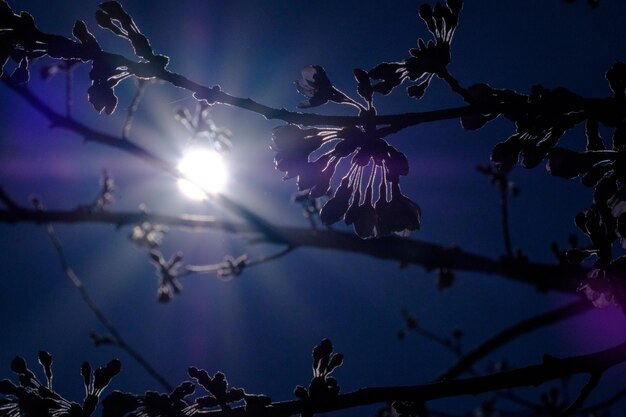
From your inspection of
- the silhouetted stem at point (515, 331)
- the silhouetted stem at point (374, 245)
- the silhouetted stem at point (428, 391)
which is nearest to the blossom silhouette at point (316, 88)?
the silhouetted stem at point (428, 391)

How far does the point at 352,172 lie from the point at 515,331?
17.8ft

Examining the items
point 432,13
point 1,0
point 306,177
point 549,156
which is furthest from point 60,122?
point 549,156

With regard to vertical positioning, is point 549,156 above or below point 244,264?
below

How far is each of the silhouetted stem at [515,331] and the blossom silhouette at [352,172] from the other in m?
5.09

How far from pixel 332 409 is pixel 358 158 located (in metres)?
0.96

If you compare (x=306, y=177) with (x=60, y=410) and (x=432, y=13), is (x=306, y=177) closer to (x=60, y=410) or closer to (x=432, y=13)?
(x=432, y=13)

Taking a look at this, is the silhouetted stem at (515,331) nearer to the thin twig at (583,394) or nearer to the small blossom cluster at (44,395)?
the thin twig at (583,394)

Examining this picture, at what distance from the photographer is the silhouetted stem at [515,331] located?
6.54 m

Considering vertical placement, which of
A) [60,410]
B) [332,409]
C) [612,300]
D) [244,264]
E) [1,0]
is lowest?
[60,410]

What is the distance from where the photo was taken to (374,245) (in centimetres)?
641

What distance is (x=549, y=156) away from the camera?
195cm

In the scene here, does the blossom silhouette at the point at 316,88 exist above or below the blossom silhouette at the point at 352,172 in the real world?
above

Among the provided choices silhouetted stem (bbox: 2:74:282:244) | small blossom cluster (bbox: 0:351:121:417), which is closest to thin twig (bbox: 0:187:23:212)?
silhouetted stem (bbox: 2:74:282:244)

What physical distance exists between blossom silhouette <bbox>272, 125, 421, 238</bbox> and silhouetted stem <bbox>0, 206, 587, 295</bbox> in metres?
4.11
